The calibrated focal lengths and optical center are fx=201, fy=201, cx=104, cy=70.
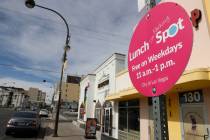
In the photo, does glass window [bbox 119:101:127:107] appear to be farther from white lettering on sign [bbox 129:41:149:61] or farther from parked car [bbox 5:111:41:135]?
white lettering on sign [bbox 129:41:149:61]

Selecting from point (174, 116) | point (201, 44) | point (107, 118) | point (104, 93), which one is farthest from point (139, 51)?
point (104, 93)

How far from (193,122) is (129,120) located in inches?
224

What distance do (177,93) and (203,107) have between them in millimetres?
1442

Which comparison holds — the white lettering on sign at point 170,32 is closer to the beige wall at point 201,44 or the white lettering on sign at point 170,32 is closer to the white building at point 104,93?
the beige wall at point 201,44

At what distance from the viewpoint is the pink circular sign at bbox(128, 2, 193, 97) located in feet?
4.49

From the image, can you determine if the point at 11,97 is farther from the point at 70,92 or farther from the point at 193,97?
the point at 193,97

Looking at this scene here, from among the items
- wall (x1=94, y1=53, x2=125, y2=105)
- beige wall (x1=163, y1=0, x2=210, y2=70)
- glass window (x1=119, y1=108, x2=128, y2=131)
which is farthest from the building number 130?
wall (x1=94, y1=53, x2=125, y2=105)

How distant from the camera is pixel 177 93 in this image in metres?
8.27

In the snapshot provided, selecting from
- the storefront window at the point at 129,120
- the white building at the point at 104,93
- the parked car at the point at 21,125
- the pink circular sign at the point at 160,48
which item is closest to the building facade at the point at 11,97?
the white building at the point at 104,93

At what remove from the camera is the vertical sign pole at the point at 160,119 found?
161cm

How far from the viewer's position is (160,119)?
1.64m

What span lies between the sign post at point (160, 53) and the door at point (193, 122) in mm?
6026

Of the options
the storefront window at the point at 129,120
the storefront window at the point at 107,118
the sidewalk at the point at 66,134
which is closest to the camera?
the storefront window at the point at 129,120

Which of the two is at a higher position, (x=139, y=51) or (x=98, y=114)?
(x=139, y=51)
